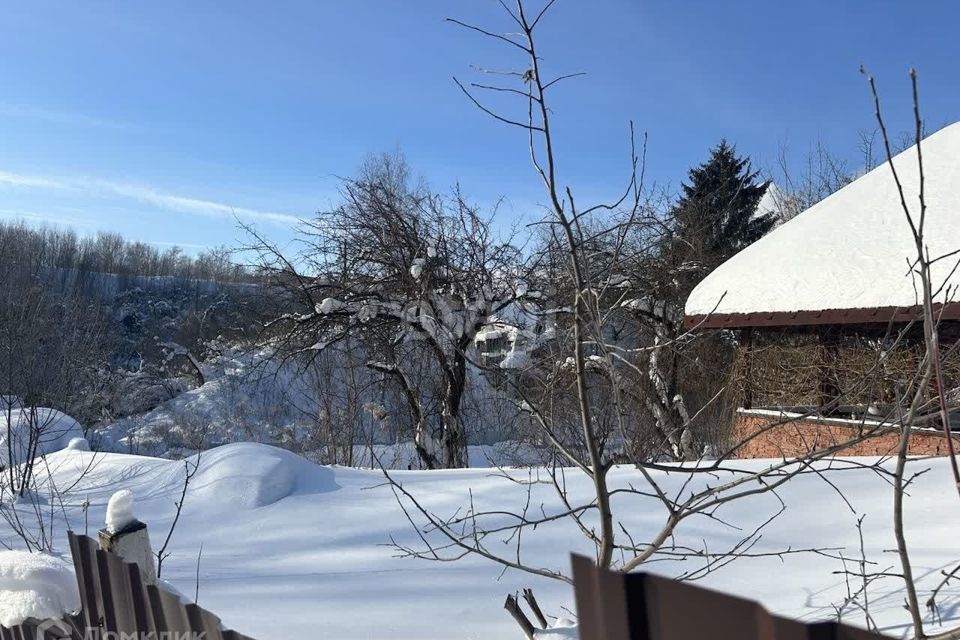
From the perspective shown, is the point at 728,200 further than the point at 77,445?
Yes

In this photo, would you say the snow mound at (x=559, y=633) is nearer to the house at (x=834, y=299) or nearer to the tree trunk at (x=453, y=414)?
the house at (x=834, y=299)

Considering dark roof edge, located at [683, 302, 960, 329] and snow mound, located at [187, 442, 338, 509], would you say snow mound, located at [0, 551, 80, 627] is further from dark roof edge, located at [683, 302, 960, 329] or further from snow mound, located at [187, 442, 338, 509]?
dark roof edge, located at [683, 302, 960, 329]

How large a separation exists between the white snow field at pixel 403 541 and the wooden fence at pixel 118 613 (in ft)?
3.12

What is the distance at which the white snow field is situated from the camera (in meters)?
3.42

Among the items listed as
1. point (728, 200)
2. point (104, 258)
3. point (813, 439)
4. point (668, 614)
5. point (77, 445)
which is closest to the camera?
point (668, 614)

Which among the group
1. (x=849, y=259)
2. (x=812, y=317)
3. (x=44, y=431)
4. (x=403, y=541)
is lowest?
(x=403, y=541)

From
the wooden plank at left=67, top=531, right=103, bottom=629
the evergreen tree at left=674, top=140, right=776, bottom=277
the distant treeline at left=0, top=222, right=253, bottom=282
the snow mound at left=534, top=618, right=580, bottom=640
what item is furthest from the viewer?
the distant treeline at left=0, top=222, right=253, bottom=282

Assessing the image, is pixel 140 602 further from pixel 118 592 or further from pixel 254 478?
pixel 254 478

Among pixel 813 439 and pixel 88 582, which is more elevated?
pixel 813 439

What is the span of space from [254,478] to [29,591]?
4.09 m

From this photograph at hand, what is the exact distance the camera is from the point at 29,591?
2.22 meters

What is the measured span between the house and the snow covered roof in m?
0.01

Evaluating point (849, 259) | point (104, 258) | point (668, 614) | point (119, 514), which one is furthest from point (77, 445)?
point (104, 258)

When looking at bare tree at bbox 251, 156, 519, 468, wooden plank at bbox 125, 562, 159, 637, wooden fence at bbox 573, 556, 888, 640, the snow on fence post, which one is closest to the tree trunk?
bare tree at bbox 251, 156, 519, 468
